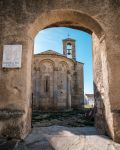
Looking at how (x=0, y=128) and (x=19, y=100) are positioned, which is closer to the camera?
(x=0, y=128)

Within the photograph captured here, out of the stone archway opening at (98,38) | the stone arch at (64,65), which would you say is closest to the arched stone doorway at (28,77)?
the stone archway opening at (98,38)

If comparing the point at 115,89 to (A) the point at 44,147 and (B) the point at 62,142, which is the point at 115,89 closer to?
(B) the point at 62,142

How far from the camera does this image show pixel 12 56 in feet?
15.5

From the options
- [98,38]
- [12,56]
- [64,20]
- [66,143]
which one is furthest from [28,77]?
[98,38]

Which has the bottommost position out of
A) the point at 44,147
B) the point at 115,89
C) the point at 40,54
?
the point at 44,147

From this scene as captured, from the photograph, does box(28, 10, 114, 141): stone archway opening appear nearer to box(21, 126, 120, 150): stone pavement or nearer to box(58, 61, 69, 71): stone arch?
box(21, 126, 120, 150): stone pavement

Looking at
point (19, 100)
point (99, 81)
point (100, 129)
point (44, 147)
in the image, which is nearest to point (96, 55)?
point (99, 81)

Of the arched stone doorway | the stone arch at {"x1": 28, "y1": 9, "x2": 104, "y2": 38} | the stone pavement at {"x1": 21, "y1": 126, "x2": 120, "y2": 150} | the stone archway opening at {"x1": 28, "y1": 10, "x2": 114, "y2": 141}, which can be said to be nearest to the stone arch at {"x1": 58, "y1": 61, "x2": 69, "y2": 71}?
the stone archway opening at {"x1": 28, "y1": 10, "x2": 114, "y2": 141}

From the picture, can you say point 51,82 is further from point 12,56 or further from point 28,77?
point 12,56

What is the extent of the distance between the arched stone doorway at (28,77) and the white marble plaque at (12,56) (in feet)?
0.40

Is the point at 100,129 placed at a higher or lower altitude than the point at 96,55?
lower

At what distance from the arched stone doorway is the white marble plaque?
0.40ft

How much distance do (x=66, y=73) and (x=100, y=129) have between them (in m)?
19.1

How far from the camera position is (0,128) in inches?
163
